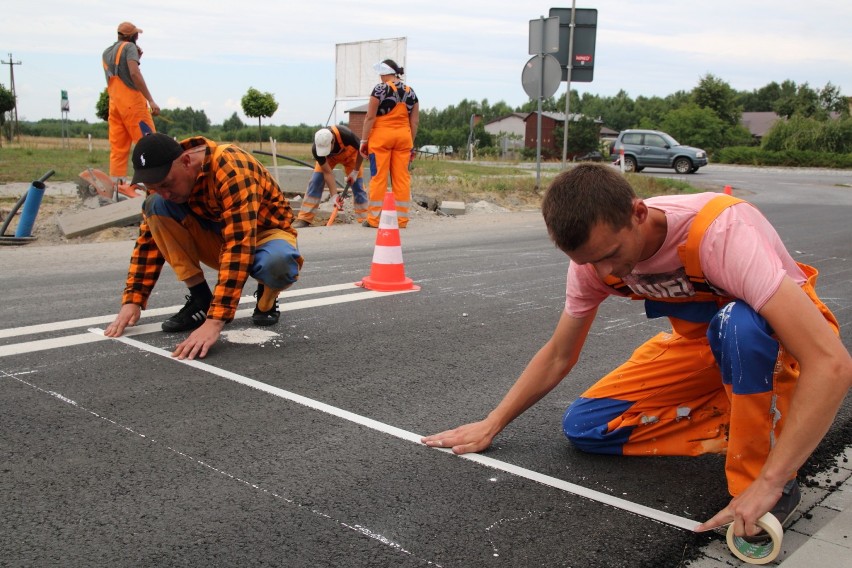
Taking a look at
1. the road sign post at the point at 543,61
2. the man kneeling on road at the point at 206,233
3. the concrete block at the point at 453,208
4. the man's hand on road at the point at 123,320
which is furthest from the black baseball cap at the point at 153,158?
the road sign post at the point at 543,61

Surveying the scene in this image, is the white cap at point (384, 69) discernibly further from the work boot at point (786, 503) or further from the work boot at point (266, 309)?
the work boot at point (786, 503)

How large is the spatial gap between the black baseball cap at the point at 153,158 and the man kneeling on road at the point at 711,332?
7.09 feet

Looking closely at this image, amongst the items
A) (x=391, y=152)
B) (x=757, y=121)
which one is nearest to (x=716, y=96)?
(x=757, y=121)

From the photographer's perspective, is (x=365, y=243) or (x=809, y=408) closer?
(x=809, y=408)

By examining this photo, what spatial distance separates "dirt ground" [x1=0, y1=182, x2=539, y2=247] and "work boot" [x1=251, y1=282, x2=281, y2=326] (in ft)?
16.3

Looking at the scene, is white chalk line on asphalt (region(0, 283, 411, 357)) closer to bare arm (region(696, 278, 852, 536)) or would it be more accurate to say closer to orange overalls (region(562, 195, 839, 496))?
orange overalls (region(562, 195, 839, 496))

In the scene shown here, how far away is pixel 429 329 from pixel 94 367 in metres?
2.09

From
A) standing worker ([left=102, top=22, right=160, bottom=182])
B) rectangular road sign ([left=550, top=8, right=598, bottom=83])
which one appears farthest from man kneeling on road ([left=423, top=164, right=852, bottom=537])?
rectangular road sign ([left=550, top=8, right=598, bottom=83])

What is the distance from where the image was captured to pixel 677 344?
3.14m

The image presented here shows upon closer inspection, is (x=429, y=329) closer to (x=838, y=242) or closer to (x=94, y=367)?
(x=94, y=367)

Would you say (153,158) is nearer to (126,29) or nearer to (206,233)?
(206,233)

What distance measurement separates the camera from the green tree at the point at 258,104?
1567 inches

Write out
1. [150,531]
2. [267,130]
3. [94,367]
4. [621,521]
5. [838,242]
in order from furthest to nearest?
[267,130] < [838,242] < [94,367] < [621,521] < [150,531]

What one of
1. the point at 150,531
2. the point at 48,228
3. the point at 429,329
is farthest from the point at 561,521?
the point at 48,228
